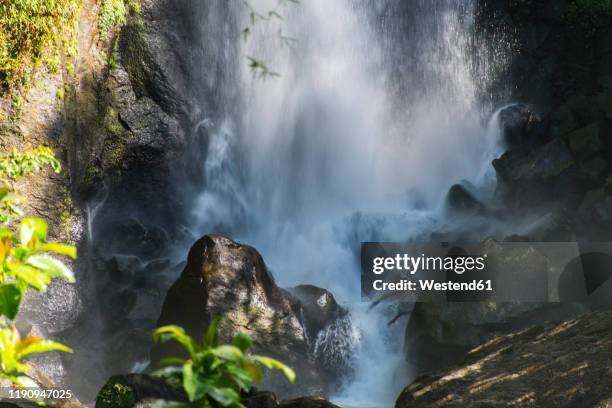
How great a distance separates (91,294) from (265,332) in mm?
3351

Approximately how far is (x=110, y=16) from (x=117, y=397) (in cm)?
826

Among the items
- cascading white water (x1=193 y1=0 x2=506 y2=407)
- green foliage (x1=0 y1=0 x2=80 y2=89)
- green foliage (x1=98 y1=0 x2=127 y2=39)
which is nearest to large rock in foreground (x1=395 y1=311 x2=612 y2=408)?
green foliage (x1=0 y1=0 x2=80 y2=89)

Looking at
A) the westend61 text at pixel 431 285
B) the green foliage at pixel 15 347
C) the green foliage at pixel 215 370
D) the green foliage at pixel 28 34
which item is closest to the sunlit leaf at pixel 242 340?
the green foliage at pixel 215 370

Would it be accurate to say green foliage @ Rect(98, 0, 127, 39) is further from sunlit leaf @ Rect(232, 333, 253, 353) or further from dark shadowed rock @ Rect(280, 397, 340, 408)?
sunlit leaf @ Rect(232, 333, 253, 353)

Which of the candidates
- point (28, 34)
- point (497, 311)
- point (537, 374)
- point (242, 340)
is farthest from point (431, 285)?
point (242, 340)

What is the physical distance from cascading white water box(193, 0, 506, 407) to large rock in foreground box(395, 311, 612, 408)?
7660 mm

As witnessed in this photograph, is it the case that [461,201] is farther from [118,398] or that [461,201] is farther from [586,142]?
[118,398]

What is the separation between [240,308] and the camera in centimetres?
818

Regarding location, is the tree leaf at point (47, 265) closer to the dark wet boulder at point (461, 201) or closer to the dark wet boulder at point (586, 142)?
the dark wet boulder at point (586, 142)

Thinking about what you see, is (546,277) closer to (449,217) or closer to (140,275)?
(449,217)

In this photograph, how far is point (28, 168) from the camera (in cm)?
402

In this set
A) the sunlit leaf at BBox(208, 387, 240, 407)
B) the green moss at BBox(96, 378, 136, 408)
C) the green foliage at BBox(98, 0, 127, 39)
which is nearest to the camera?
the sunlit leaf at BBox(208, 387, 240, 407)

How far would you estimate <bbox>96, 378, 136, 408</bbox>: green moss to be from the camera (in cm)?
460

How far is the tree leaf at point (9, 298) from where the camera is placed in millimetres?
1078
